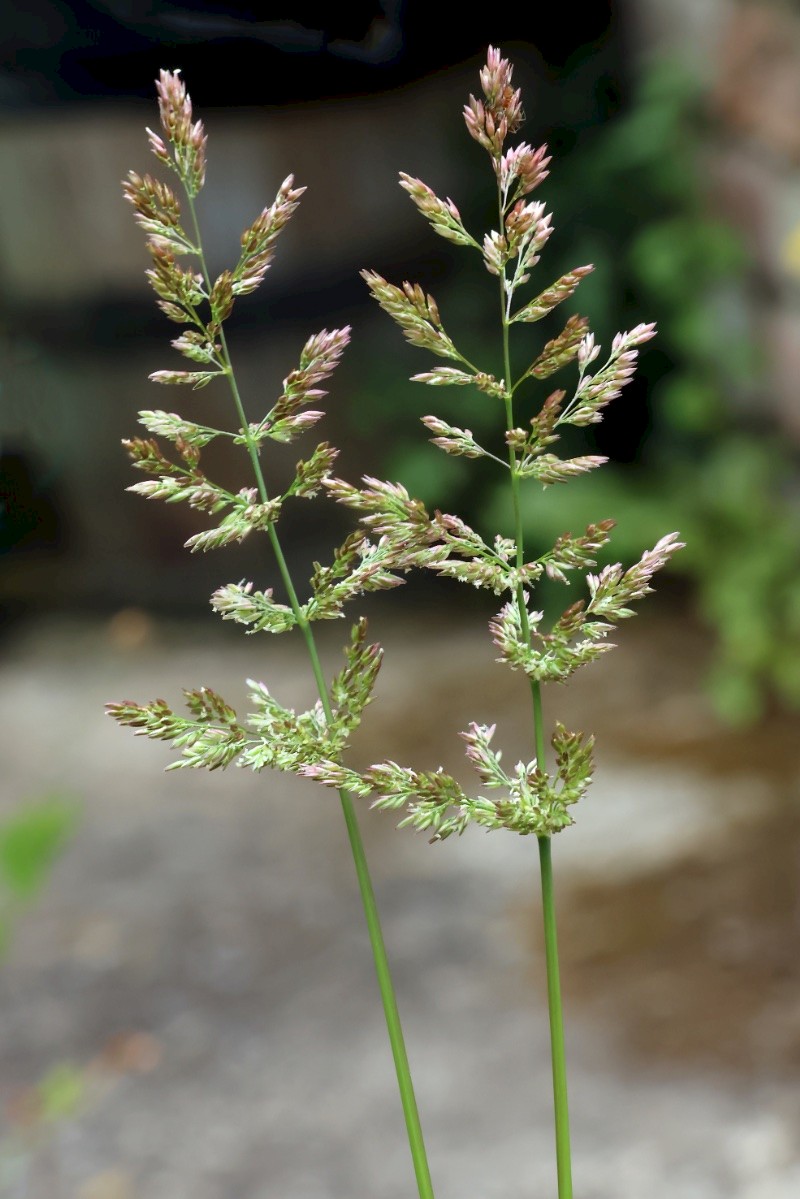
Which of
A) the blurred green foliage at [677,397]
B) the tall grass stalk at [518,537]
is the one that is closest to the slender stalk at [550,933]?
the tall grass stalk at [518,537]

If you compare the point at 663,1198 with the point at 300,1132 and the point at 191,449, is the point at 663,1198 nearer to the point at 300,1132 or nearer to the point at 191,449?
the point at 300,1132

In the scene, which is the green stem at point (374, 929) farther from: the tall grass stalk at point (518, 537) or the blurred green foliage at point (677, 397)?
the blurred green foliage at point (677, 397)

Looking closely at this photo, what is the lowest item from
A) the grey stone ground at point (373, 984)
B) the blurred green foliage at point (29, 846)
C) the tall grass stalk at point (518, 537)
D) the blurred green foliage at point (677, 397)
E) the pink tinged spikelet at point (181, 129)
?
the grey stone ground at point (373, 984)

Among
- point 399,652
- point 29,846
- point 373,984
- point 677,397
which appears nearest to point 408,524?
point 29,846

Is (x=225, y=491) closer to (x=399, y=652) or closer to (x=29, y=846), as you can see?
(x=29, y=846)

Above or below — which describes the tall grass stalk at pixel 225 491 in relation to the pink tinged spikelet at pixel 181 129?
below

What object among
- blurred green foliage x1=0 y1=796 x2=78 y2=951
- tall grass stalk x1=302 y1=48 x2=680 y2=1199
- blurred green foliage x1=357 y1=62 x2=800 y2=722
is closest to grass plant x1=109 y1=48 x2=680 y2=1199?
tall grass stalk x1=302 y1=48 x2=680 y2=1199

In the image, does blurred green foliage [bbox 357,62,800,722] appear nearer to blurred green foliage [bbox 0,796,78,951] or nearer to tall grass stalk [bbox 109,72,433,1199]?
blurred green foliage [bbox 0,796,78,951]

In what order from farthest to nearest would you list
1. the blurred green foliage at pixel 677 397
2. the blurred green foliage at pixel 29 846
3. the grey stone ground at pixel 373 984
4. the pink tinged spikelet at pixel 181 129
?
the blurred green foliage at pixel 677 397
the grey stone ground at pixel 373 984
the blurred green foliage at pixel 29 846
the pink tinged spikelet at pixel 181 129

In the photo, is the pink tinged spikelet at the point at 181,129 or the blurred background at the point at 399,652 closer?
the pink tinged spikelet at the point at 181,129
